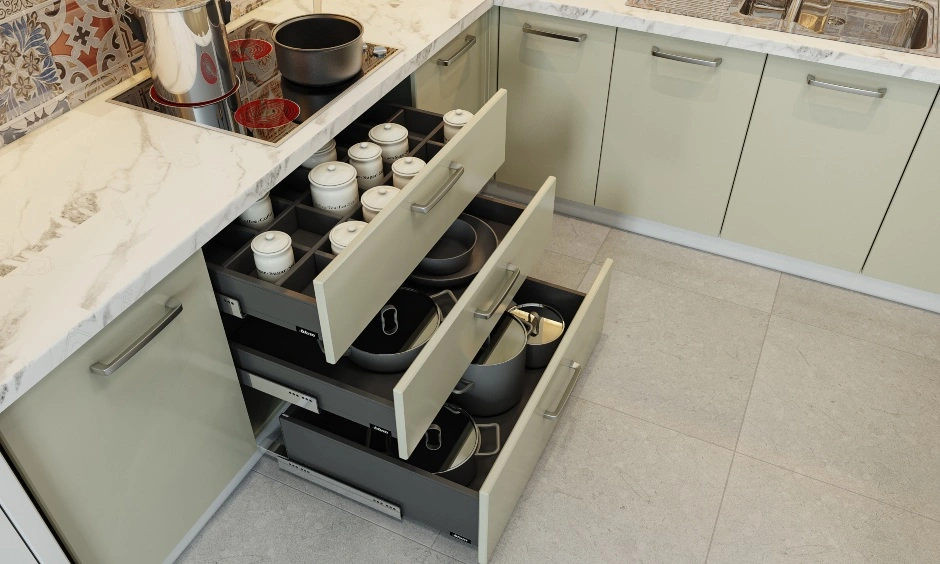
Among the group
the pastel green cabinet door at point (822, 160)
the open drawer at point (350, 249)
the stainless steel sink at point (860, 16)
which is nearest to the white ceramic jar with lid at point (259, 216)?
the open drawer at point (350, 249)

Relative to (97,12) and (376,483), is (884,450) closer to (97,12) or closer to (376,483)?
(376,483)

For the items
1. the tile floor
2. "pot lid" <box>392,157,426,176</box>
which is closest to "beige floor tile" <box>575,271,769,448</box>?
the tile floor

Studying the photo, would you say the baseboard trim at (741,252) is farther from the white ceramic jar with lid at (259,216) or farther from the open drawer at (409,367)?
the white ceramic jar with lid at (259,216)

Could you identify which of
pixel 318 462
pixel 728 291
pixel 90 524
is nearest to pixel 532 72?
Answer: pixel 728 291

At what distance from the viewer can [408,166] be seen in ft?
5.31

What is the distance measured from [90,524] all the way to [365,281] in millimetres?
601

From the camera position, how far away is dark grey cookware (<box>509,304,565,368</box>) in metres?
1.83

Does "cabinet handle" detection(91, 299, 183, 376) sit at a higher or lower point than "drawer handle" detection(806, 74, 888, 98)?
lower

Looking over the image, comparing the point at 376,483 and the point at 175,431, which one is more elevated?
the point at 175,431

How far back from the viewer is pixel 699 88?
2.10 metres

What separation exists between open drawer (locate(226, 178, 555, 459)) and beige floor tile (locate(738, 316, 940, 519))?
74cm

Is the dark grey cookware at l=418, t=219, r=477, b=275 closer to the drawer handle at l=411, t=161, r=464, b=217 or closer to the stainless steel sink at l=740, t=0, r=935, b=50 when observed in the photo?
the drawer handle at l=411, t=161, r=464, b=217

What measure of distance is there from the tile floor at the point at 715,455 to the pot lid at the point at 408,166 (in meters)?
0.73

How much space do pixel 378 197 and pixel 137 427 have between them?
599mm
